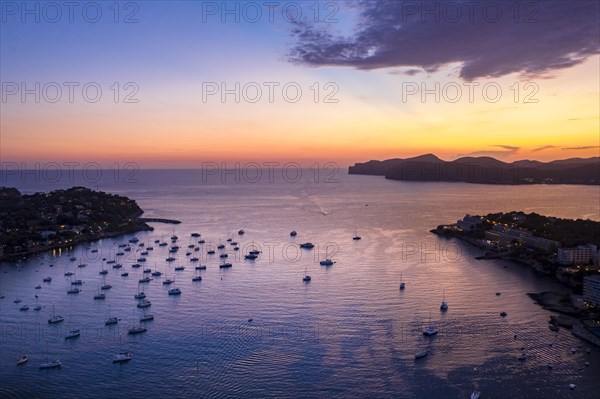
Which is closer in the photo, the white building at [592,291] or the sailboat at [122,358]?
the sailboat at [122,358]

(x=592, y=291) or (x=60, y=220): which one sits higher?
(x=60, y=220)

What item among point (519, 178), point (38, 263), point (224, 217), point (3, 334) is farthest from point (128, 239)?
point (519, 178)

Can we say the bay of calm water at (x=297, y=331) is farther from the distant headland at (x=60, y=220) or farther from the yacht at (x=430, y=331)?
the distant headland at (x=60, y=220)

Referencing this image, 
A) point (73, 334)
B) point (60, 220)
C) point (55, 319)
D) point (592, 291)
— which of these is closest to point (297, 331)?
point (73, 334)

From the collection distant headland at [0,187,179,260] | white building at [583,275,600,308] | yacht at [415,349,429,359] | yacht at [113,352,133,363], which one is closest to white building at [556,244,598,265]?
white building at [583,275,600,308]

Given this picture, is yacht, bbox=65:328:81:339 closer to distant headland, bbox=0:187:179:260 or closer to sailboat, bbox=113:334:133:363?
sailboat, bbox=113:334:133:363

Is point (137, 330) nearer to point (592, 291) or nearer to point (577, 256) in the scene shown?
point (592, 291)

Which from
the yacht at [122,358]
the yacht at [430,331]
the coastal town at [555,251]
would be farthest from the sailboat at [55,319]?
the coastal town at [555,251]
